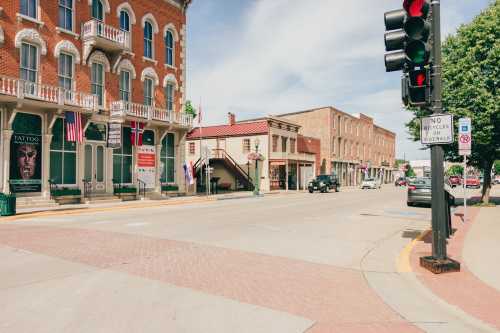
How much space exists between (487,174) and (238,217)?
46.4 ft

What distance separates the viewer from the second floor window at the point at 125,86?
78.4 feet

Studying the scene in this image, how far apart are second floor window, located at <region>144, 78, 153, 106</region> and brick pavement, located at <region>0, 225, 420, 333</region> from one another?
56.2ft

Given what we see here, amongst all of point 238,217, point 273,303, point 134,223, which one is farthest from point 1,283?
point 238,217

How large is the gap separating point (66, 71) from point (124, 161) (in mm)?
6092

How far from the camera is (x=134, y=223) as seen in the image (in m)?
12.5

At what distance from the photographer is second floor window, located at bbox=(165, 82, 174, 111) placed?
2737 centimetres

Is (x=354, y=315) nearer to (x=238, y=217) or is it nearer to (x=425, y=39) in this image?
(x=425, y=39)

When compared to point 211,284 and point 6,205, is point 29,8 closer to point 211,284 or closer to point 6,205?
point 6,205

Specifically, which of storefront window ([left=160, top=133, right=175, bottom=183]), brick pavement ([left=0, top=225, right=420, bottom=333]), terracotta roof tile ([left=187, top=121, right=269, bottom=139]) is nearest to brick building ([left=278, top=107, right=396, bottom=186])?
terracotta roof tile ([left=187, top=121, right=269, bottom=139])

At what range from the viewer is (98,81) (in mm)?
22422

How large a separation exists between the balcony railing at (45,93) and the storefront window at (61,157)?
136 centimetres

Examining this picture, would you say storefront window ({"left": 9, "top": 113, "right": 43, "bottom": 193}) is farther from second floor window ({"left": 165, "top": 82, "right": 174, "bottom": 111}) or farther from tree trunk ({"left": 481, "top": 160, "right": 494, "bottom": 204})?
tree trunk ({"left": 481, "top": 160, "right": 494, "bottom": 204})

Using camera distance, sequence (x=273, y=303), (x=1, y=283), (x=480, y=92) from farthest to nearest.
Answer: (x=480, y=92) < (x=1, y=283) < (x=273, y=303)

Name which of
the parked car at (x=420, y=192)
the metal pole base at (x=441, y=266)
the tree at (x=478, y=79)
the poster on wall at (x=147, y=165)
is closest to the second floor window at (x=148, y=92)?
the poster on wall at (x=147, y=165)
